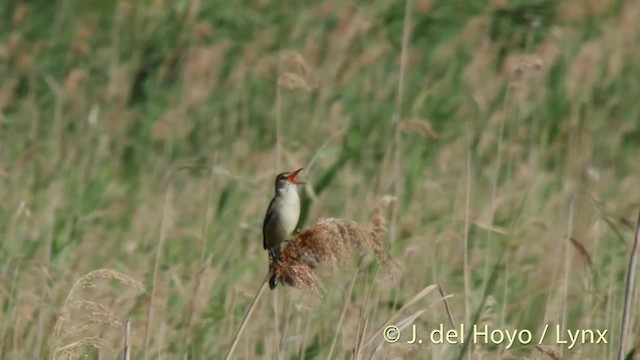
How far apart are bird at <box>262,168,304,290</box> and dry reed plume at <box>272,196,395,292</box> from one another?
2.72 feet

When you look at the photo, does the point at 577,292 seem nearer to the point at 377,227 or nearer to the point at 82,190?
the point at 377,227

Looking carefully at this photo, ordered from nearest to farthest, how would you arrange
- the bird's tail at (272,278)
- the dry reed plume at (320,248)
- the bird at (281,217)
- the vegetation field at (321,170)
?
the dry reed plume at (320,248), the bird's tail at (272,278), the bird at (281,217), the vegetation field at (321,170)

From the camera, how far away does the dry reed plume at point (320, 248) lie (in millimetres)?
3137

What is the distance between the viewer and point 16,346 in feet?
14.6

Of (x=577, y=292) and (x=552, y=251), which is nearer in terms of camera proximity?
(x=577, y=292)

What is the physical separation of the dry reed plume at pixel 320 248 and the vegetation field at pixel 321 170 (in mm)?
274

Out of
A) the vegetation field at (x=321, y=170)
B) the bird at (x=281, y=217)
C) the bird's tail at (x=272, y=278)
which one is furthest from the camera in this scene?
the vegetation field at (x=321, y=170)

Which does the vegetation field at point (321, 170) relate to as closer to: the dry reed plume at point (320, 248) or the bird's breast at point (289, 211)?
the bird's breast at point (289, 211)

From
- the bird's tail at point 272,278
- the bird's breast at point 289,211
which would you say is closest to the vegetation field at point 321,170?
the bird's breast at point 289,211

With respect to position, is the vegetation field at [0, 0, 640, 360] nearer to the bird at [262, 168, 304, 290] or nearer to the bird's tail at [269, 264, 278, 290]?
the bird at [262, 168, 304, 290]

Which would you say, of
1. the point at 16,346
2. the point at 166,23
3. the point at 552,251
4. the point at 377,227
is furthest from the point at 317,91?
the point at 377,227

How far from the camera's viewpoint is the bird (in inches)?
167

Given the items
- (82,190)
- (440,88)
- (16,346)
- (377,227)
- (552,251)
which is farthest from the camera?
(440,88)

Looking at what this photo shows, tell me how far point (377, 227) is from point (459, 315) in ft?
4.82
